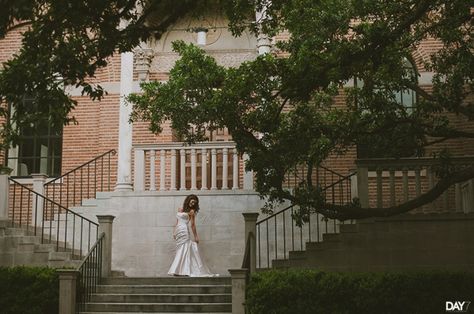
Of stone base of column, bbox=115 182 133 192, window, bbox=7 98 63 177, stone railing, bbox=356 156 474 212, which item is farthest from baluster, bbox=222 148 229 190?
window, bbox=7 98 63 177

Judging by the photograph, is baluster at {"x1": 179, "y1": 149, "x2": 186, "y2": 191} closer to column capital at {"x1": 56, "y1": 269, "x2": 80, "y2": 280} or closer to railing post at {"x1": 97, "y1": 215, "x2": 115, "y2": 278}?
railing post at {"x1": 97, "y1": 215, "x2": 115, "y2": 278}

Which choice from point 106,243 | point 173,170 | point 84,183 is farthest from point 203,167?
point 84,183

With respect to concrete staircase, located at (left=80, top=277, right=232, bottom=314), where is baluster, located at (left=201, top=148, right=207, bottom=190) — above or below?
above

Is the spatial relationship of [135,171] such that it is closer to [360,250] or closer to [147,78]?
[147,78]

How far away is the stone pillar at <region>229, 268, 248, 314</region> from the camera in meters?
12.2

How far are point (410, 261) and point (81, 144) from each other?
33.0ft

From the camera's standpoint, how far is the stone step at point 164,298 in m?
13.2

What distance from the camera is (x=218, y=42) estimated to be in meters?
19.7

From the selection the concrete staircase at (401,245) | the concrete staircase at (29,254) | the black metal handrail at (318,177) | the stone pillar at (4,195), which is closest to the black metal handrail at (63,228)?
the stone pillar at (4,195)

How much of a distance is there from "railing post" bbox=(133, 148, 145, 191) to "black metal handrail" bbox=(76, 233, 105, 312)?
2018mm

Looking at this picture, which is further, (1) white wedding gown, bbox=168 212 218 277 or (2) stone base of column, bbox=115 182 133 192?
(2) stone base of column, bbox=115 182 133 192

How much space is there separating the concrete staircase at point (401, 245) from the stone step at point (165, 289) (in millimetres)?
1875

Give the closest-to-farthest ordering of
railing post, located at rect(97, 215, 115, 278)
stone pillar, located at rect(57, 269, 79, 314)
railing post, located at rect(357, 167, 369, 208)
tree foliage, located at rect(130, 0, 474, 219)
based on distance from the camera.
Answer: tree foliage, located at rect(130, 0, 474, 219), stone pillar, located at rect(57, 269, 79, 314), railing post, located at rect(357, 167, 369, 208), railing post, located at rect(97, 215, 115, 278)

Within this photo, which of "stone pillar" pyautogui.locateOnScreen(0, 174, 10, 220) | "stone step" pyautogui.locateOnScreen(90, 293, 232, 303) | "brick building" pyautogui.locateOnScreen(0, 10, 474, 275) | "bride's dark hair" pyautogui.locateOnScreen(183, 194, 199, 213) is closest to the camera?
"stone step" pyautogui.locateOnScreen(90, 293, 232, 303)
